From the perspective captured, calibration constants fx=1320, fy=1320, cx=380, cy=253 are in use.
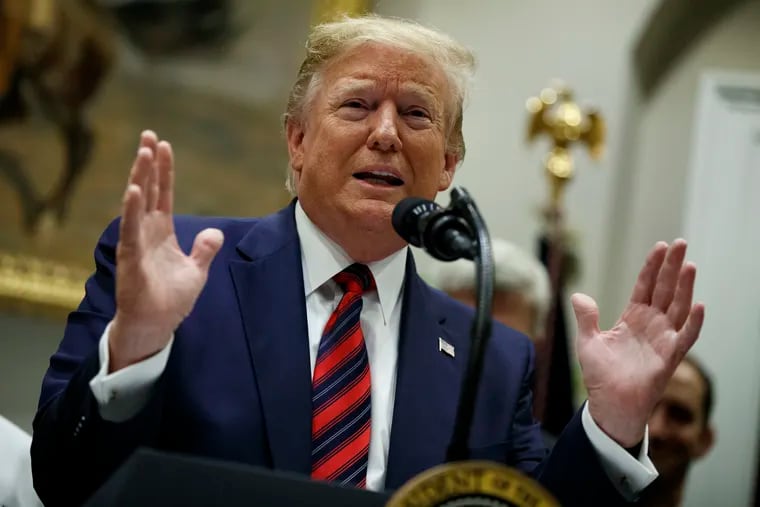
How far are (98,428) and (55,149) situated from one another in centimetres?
405

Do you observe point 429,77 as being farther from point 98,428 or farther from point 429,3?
point 429,3

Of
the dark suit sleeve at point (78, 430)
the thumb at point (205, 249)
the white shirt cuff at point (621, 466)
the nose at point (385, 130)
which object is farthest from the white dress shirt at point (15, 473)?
the white shirt cuff at point (621, 466)

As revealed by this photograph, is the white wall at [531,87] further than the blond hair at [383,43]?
Yes

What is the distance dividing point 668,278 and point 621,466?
0.35 metres

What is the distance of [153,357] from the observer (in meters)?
2.01

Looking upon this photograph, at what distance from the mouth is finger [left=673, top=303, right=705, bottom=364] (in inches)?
24.4

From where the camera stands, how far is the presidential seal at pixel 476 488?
1681 millimetres

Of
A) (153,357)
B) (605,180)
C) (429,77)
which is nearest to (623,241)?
(605,180)

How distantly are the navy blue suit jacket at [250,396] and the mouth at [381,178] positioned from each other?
18cm

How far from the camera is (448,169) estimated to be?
294 cm

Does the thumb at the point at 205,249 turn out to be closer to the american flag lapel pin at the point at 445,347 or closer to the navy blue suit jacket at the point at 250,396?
the navy blue suit jacket at the point at 250,396

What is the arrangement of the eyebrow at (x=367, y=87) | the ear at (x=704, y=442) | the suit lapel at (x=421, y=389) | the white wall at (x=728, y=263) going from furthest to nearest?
the white wall at (x=728, y=263) < the ear at (x=704, y=442) < the eyebrow at (x=367, y=87) < the suit lapel at (x=421, y=389)

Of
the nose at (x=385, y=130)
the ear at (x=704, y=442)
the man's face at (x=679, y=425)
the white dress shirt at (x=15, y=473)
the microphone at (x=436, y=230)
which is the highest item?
the nose at (x=385, y=130)

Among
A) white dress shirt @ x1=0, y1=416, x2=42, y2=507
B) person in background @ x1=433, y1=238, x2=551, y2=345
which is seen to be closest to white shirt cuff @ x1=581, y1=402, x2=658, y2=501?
white dress shirt @ x1=0, y1=416, x2=42, y2=507
